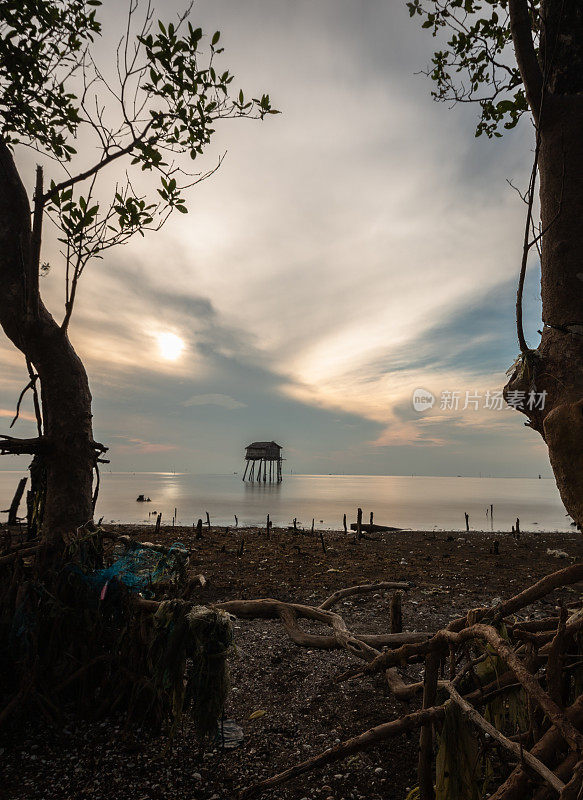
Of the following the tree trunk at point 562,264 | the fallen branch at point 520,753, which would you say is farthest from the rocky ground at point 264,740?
the tree trunk at point 562,264

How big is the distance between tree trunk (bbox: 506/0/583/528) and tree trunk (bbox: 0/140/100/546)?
5263mm

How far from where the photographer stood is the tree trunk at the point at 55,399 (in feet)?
16.8

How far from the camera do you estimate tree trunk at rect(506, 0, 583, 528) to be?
2158 mm

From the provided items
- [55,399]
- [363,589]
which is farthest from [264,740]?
[55,399]

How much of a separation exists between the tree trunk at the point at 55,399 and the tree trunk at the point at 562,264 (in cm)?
526

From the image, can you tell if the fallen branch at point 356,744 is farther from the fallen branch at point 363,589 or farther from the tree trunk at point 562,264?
the fallen branch at point 363,589

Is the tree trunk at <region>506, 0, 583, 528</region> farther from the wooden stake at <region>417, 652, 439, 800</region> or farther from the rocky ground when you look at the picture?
the rocky ground

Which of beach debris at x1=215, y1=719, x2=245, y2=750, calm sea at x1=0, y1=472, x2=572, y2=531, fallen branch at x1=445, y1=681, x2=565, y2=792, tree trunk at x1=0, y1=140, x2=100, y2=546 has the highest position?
tree trunk at x1=0, y1=140, x2=100, y2=546

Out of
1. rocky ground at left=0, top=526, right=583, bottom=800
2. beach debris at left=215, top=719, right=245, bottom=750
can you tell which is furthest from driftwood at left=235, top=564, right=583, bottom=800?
beach debris at left=215, top=719, right=245, bottom=750

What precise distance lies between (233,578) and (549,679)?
1497 cm

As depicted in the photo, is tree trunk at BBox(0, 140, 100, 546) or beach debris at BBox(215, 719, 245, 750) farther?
beach debris at BBox(215, 719, 245, 750)

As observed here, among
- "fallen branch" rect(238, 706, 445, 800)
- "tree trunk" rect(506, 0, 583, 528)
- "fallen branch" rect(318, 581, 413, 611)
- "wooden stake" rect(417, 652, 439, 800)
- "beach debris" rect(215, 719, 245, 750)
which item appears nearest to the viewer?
"fallen branch" rect(238, 706, 445, 800)

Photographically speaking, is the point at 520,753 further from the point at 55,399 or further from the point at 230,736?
the point at 55,399

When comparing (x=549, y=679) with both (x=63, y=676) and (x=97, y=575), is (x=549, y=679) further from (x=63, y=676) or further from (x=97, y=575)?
(x=63, y=676)
